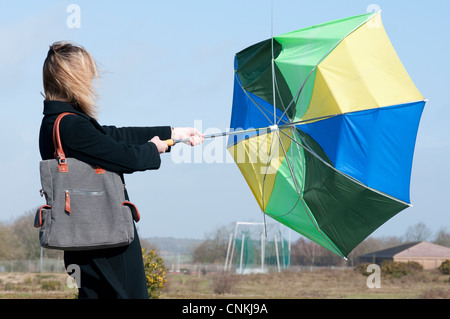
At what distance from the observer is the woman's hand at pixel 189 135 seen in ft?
11.2

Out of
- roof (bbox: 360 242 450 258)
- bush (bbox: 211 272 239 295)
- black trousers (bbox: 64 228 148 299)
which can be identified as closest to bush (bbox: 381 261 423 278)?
roof (bbox: 360 242 450 258)

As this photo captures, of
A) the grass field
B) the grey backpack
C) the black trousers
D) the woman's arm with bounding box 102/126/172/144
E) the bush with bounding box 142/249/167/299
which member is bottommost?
the grass field

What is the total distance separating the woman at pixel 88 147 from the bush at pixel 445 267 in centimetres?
3527

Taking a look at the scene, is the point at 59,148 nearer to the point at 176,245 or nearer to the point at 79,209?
the point at 79,209

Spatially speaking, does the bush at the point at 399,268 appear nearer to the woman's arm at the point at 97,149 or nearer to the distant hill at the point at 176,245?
the distant hill at the point at 176,245

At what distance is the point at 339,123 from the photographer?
16.6ft

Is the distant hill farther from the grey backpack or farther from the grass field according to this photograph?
the grey backpack

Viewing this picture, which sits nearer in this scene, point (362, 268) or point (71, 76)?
point (71, 76)

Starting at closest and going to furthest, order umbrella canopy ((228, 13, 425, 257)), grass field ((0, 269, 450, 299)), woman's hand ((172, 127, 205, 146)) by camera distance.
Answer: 1. woman's hand ((172, 127, 205, 146))
2. umbrella canopy ((228, 13, 425, 257))
3. grass field ((0, 269, 450, 299))

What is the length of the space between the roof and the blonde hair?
38099mm

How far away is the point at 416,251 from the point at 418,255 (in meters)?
0.38

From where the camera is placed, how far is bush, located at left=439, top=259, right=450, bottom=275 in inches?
1375

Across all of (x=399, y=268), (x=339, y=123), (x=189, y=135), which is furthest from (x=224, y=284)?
(x=189, y=135)

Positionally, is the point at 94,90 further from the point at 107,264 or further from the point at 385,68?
the point at 385,68
